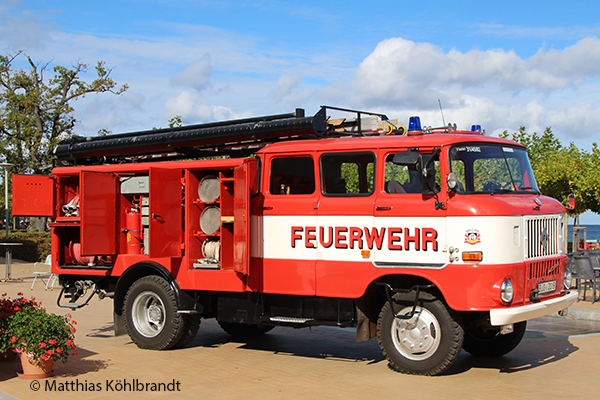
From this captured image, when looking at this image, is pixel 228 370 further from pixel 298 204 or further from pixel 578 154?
pixel 578 154

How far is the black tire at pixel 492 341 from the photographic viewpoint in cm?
870

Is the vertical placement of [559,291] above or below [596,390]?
above

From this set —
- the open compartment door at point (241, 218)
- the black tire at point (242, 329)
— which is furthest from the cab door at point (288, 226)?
the black tire at point (242, 329)

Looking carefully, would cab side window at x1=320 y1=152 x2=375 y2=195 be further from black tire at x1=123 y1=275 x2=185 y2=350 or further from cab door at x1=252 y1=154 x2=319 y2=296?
black tire at x1=123 y1=275 x2=185 y2=350

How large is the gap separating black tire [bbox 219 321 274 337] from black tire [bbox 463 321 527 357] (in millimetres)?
3478

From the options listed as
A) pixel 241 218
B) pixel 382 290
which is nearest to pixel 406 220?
pixel 382 290

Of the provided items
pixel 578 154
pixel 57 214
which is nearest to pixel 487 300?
pixel 57 214

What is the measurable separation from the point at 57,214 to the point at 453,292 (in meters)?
6.67

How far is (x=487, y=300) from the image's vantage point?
7.12m

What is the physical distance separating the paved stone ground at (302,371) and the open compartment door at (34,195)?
7.31 feet

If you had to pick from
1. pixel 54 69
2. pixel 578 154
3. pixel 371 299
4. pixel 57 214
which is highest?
pixel 54 69

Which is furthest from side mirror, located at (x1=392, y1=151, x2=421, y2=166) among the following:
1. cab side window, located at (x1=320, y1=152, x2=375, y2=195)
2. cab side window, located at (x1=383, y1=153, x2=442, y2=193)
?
cab side window, located at (x1=320, y1=152, x2=375, y2=195)

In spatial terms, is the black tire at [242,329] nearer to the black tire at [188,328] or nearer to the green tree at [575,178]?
the black tire at [188,328]

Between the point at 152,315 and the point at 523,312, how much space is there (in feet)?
17.8
